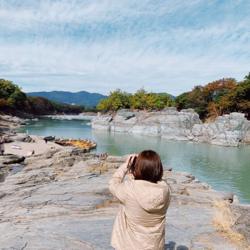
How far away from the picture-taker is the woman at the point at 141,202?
3.76 m

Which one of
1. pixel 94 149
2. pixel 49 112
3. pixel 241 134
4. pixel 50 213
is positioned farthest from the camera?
pixel 49 112

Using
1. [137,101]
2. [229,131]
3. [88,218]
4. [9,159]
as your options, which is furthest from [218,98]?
[88,218]

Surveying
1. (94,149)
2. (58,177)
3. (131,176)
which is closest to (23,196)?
(58,177)

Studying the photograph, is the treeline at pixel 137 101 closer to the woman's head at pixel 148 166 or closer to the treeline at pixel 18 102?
the treeline at pixel 18 102

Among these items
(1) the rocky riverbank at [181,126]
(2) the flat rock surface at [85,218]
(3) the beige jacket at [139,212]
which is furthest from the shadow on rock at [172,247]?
(1) the rocky riverbank at [181,126]

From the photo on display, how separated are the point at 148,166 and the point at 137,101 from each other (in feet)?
271

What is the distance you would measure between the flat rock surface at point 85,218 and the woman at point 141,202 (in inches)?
90.7

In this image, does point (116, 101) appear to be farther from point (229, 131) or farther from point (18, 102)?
point (229, 131)

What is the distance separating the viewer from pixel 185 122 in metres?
61.6

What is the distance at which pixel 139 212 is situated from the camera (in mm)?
3893

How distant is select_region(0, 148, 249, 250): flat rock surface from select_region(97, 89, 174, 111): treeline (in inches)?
2808

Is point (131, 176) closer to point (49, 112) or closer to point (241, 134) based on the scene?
point (241, 134)

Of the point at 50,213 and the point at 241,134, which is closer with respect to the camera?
the point at 50,213

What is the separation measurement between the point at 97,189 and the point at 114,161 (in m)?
7.78
